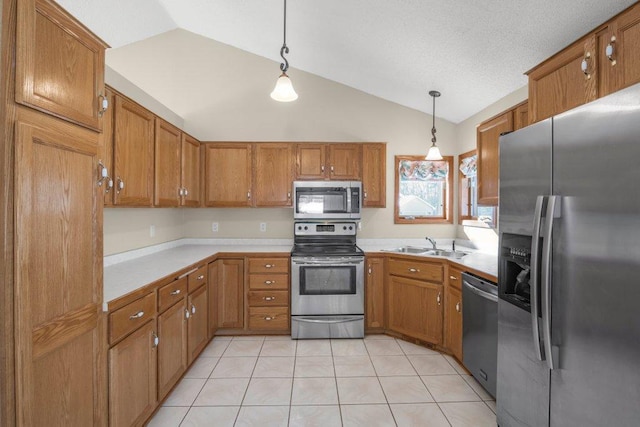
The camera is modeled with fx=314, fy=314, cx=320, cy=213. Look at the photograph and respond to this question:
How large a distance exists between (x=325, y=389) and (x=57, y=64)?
7.94 ft

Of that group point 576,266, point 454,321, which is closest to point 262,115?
point 454,321

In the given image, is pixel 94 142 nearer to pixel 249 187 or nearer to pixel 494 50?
pixel 249 187

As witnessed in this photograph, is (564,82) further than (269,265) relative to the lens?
No

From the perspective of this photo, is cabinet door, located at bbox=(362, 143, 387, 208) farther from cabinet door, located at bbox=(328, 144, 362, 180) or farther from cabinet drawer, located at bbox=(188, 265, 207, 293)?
cabinet drawer, located at bbox=(188, 265, 207, 293)

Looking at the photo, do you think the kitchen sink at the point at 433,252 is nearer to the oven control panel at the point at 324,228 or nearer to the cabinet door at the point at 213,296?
the oven control panel at the point at 324,228

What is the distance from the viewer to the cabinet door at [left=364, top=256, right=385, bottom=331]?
3295 millimetres

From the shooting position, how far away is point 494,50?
223 centimetres

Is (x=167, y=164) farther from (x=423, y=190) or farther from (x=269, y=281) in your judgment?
(x=423, y=190)

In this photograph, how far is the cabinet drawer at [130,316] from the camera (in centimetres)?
154

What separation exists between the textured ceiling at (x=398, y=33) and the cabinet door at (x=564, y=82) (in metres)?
0.24

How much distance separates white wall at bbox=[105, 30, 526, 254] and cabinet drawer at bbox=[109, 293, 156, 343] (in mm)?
1992

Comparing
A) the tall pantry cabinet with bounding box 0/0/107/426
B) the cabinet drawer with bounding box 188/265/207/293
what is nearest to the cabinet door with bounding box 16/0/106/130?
the tall pantry cabinet with bounding box 0/0/107/426

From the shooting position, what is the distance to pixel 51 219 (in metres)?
1.17

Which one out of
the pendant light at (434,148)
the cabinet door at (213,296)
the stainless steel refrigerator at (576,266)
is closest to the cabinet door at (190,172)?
the cabinet door at (213,296)
